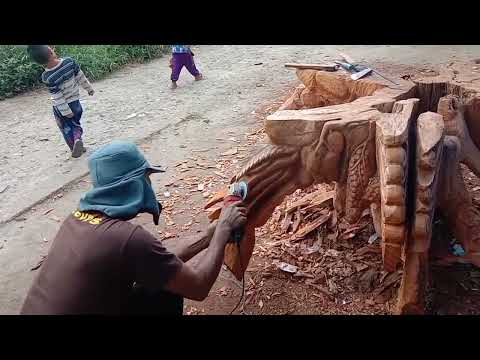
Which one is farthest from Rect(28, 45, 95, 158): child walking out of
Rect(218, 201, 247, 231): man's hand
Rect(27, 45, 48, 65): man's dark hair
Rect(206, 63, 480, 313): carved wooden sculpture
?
Rect(218, 201, 247, 231): man's hand

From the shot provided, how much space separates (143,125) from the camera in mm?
6695


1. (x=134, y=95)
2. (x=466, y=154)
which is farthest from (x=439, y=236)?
(x=134, y=95)

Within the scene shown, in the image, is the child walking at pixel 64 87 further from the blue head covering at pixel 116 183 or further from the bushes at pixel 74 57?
the blue head covering at pixel 116 183

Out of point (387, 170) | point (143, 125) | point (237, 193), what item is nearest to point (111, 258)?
point (237, 193)

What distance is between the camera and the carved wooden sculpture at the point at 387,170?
2396 millimetres

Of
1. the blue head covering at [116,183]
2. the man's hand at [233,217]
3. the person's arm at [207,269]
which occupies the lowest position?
the person's arm at [207,269]

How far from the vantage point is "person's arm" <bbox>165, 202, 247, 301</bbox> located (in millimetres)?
2268

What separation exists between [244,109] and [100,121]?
2234 millimetres

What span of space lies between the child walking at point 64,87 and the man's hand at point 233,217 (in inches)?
154

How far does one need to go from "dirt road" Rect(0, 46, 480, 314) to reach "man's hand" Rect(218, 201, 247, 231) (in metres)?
1.64

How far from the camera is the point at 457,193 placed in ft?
9.30

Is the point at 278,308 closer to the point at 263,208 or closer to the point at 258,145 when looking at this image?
the point at 263,208

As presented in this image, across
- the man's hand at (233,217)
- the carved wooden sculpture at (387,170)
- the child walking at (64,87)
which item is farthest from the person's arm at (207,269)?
the child walking at (64,87)

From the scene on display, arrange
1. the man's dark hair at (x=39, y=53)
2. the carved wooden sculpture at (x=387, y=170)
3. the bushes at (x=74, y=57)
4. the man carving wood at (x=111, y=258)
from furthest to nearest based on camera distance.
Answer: the bushes at (x=74, y=57)
the man's dark hair at (x=39, y=53)
the carved wooden sculpture at (x=387, y=170)
the man carving wood at (x=111, y=258)
